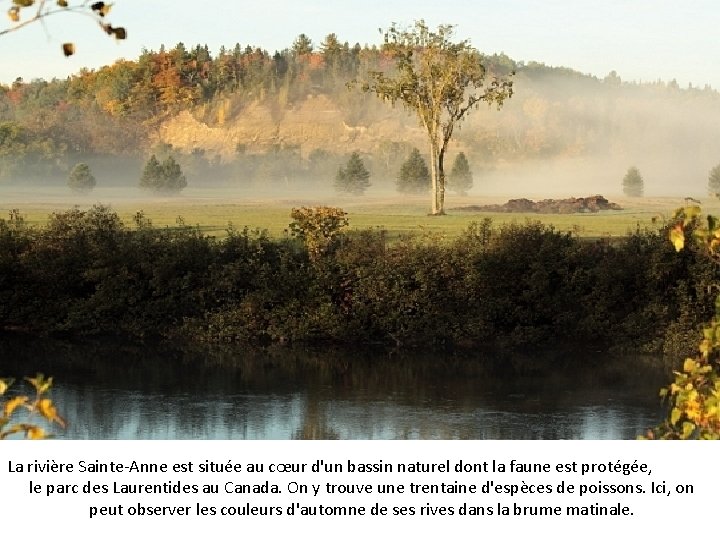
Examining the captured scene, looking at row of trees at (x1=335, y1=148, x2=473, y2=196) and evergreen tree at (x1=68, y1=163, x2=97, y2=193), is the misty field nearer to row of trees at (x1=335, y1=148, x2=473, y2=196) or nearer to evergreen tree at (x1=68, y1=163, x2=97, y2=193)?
evergreen tree at (x1=68, y1=163, x2=97, y2=193)

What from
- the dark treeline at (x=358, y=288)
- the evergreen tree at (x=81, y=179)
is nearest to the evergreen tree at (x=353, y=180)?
the evergreen tree at (x=81, y=179)

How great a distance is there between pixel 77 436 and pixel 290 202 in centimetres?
4327

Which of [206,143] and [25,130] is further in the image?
[206,143]

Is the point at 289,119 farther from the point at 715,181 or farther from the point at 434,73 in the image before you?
the point at 434,73

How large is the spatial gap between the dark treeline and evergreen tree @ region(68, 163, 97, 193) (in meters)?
40.9

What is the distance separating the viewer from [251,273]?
86.0 ft

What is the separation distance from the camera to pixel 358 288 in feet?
85.3

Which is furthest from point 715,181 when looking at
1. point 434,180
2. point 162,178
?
point 162,178

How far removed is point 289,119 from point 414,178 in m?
20.8

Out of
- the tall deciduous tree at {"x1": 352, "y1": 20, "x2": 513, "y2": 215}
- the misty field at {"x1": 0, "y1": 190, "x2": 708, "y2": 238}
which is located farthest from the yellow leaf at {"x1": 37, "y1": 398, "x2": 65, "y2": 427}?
the tall deciduous tree at {"x1": 352, "y1": 20, "x2": 513, "y2": 215}

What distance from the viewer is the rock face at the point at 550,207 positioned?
5300 cm

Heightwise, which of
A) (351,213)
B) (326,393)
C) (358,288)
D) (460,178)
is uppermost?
(460,178)
